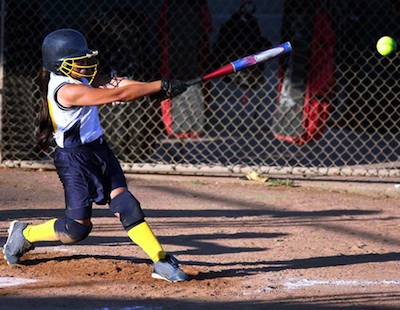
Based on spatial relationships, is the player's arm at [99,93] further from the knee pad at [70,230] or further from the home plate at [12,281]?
the home plate at [12,281]

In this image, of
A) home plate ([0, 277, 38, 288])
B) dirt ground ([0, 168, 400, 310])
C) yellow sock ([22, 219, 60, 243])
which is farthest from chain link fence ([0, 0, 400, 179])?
home plate ([0, 277, 38, 288])

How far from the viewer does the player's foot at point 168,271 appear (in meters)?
4.68

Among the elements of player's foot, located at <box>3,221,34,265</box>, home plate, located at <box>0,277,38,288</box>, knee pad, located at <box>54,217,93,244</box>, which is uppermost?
knee pad, located at <box>54,217,93,244</box>

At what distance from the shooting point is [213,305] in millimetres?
4273

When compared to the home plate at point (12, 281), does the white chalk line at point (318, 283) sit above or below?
above

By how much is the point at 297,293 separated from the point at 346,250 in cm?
126

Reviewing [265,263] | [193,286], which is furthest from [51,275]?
[265,263]

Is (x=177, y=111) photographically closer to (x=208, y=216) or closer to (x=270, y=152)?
(x=270, y=152)

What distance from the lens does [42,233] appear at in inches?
198

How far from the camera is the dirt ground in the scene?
14.5ft

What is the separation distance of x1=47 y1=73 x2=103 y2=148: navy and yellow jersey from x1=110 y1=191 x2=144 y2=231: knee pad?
0.37m

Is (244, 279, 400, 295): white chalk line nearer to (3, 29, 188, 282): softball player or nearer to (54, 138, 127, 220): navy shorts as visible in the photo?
(3, 29, 188, 282): softball player

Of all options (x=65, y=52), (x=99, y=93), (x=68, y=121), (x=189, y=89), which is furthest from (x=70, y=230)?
(x=189, y=89)

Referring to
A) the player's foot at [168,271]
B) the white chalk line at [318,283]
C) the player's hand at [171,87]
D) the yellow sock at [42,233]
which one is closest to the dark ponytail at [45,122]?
the yellow sock at [42,233]
